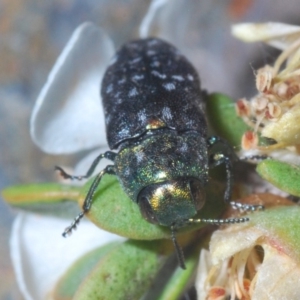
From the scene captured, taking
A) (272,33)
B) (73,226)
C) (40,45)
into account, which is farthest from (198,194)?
(40,45)

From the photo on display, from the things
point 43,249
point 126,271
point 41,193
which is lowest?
point 43,249

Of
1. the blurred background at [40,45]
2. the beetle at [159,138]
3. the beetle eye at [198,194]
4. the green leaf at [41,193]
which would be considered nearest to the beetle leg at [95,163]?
the beetle at [159,138]

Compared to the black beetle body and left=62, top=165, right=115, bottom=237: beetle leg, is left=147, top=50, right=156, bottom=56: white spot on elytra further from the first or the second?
left=62, top=165, right=115, bottom=237: beetle leg

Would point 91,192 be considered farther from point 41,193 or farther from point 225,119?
point 225,119

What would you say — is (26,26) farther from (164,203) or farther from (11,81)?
(164,203)

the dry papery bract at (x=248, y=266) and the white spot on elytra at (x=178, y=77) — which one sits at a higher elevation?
the white spot on elytra at (x=178, y=77)

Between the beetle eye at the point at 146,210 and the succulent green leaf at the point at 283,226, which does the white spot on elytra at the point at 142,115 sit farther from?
the succulent green leaf at the point at 283,226

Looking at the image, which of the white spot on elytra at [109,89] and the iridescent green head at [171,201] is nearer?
the iridescent green head at [171,201]
